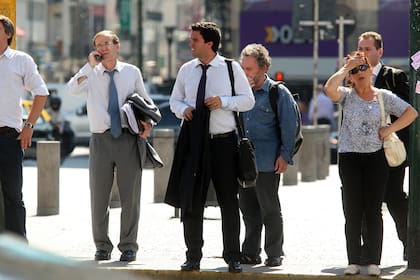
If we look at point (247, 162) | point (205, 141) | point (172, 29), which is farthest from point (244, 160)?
point (172, 29)

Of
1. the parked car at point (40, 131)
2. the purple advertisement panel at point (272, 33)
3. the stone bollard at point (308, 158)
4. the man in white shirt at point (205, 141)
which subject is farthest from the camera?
the purple advertisement panel at point (272, 33)

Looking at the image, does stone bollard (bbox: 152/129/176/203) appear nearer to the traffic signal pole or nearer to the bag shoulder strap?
the bag shoulder strap

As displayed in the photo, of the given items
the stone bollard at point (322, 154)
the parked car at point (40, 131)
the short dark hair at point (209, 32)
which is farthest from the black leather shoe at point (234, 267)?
the parked car at point (40, 131)

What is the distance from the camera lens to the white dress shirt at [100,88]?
10.4 meters

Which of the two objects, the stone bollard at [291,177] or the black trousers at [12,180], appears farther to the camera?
the stone bollard at [291,177]

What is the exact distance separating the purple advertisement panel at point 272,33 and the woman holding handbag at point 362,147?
33.7 m

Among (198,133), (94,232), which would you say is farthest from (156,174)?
(198,133)

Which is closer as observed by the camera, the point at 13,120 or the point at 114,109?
the point at 13,120

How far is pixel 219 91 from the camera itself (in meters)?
9.64

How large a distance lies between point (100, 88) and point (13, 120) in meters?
0.79

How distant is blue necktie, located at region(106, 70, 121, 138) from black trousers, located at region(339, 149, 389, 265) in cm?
187

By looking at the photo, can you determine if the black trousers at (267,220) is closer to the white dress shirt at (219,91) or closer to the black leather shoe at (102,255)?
the white dress shirt at (219,91)

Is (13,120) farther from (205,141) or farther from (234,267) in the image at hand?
(234,267)

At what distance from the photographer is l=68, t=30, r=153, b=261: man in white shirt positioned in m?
10.4
